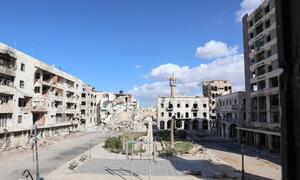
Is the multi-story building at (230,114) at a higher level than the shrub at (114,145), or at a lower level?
higher

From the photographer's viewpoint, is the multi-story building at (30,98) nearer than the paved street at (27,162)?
No

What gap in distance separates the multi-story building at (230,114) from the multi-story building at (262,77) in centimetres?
762

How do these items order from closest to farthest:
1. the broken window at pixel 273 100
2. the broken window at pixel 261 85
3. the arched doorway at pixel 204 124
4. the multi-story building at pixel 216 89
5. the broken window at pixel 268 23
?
the broken window at pixel 273 100 → the broken window at pixel 268 23 → the broken window at pixel 261 85 → the arched doorway at pixel 204 124 → the multi-story building at pixel 216 89

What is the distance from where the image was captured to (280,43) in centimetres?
319

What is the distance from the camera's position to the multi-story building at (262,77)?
5403 centimetres

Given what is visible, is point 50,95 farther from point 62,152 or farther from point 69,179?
point 69,179

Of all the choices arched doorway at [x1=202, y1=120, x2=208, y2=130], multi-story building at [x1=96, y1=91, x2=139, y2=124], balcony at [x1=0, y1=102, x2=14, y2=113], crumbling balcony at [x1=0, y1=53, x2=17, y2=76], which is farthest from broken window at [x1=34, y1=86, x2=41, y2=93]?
multi-story building at [x1=96, y1=91, x2=139, y2=124]

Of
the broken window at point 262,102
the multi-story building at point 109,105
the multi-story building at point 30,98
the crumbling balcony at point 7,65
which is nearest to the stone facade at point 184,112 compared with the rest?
the multi-story building at point 109,105

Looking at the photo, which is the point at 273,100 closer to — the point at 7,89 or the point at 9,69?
the point at 7,89

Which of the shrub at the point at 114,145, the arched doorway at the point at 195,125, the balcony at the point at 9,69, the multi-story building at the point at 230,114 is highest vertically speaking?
the balcony at the point at 9,69

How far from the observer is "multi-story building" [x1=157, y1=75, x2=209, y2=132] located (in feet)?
348

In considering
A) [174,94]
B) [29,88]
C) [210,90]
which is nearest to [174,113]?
[174,94]

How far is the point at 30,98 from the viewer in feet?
204

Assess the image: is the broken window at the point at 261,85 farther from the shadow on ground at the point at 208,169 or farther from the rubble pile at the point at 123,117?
the rubble pile at the point at 123,117
